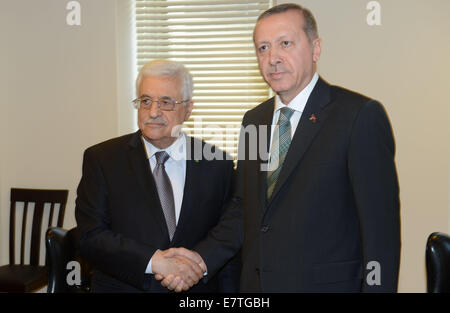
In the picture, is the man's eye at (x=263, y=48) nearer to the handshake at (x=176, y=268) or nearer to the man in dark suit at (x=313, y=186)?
the man in dark suit at (x=313, y=186)

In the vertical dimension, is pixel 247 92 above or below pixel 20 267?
above

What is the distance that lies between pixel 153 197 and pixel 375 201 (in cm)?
89

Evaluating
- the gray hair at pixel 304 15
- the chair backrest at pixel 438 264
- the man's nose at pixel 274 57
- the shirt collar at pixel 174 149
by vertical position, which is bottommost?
the chair backrest at pixel 438 264

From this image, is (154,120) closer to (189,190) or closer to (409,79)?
(189,190)

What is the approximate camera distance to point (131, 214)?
2.04m

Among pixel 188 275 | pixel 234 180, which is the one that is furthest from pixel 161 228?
pixel 234 180

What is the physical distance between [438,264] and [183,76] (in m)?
1.23

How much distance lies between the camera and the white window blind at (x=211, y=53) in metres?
4.18

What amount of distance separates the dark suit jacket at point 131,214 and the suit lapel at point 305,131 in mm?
493

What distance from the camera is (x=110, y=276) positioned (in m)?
2.06

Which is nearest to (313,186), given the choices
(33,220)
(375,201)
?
(375,201)

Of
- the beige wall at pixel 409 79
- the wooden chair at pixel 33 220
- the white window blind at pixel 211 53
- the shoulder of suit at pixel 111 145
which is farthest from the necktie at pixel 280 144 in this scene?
the wooden chair at pixel 33 220

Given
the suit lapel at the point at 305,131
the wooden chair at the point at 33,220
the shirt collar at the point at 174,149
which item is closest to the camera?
the suit lapel at the point at 305,131

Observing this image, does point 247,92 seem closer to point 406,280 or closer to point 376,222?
point 406,280
